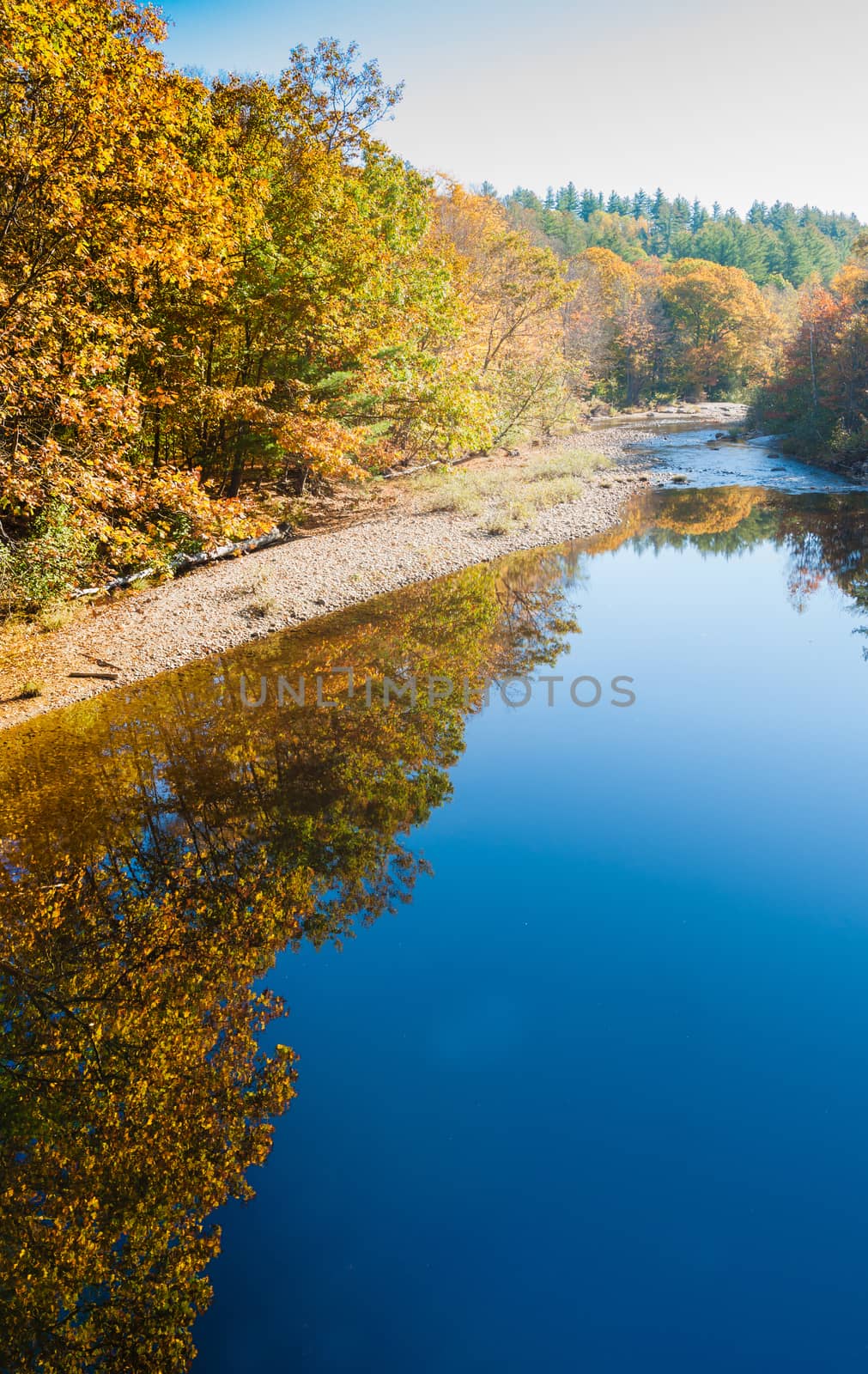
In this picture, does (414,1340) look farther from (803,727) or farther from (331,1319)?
(803,727)

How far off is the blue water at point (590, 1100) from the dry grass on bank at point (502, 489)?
1375 centimetres

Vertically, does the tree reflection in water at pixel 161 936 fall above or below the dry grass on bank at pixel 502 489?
below

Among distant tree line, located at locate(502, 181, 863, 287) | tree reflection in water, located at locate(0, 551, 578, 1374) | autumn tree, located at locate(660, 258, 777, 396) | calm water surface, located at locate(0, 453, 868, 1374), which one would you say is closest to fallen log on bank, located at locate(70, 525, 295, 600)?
tree reflection in water, located at locate(0, 551, 578, 1374)

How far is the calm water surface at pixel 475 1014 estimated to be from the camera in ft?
13.3

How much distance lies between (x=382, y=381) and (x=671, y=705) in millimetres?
11961

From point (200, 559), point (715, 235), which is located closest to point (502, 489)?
point (200, 559)

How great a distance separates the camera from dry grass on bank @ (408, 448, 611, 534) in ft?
72.4

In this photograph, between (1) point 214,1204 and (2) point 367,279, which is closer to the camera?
(1) point 214,1204

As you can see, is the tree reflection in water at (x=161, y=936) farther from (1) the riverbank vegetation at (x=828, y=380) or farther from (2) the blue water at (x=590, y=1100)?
(1) the riverbank vegetation at (x=828, y=380)

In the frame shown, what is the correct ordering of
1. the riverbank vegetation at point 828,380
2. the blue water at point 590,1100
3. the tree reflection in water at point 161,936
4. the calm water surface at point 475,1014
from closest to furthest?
the blue water at point 590,1100
the calm water surface at point 475,1014
the tree reflection in water at point 161,936
the riverbank vegetation at point 828,380

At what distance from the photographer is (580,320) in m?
54.4

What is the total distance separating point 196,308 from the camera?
15023 mm

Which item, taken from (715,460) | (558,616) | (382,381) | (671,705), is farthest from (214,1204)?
(715,460)

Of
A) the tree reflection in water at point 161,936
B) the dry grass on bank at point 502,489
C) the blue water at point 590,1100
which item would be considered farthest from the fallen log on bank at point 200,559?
the blue water at point 590,1100
